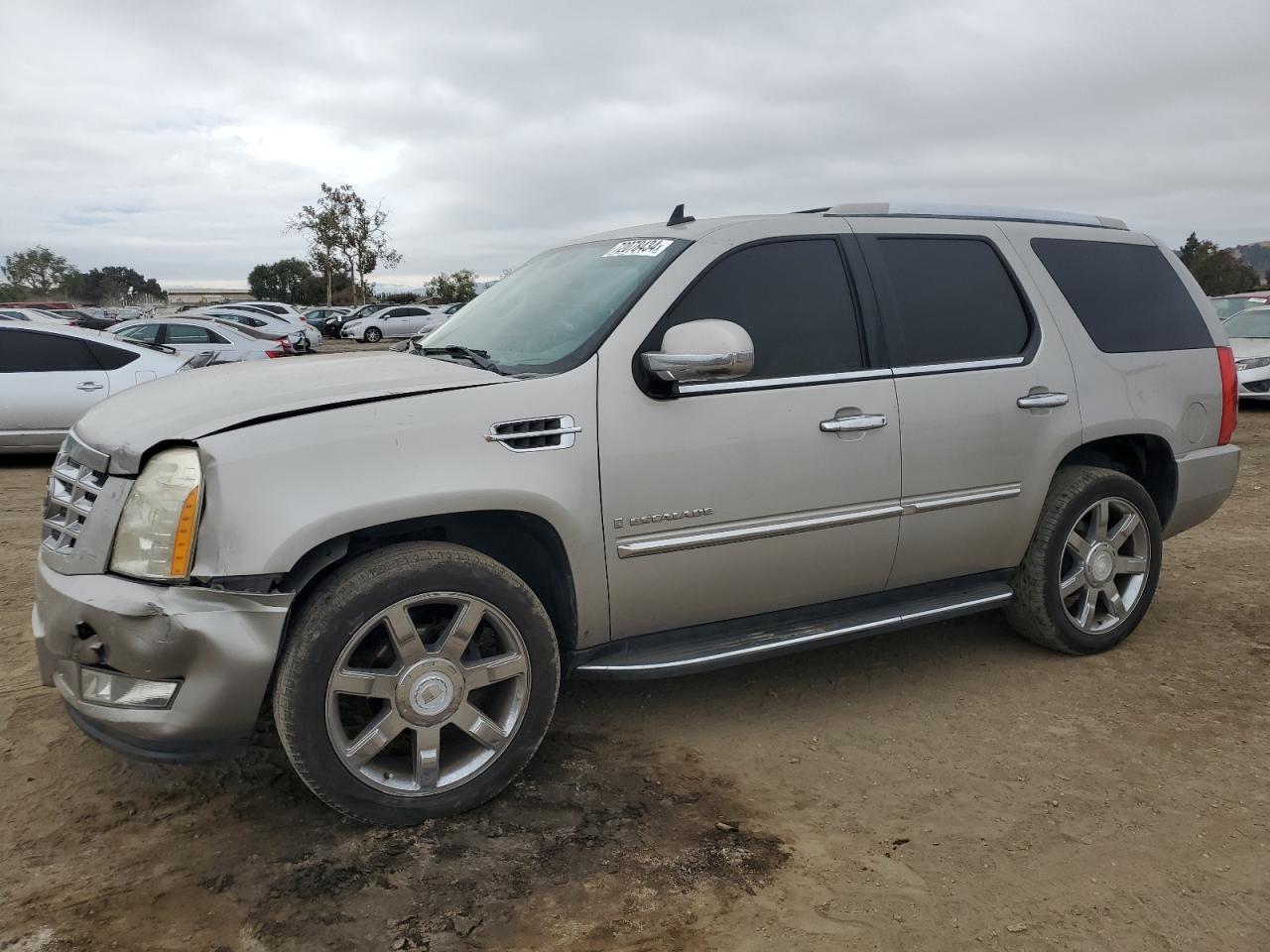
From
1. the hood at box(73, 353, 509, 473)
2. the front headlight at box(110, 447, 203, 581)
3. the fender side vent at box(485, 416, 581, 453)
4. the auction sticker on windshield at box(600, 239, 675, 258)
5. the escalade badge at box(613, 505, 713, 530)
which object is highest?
the auction sticker on windshield at box(600, 239, 675, 258)

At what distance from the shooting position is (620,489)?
3.21 m

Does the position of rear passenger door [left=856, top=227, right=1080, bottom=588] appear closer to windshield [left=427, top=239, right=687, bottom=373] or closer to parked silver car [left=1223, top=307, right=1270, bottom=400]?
windshield [left=427, top=239, right=687, bottom=373]

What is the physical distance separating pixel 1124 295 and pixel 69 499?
430 cm

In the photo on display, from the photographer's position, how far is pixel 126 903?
8.71 ft

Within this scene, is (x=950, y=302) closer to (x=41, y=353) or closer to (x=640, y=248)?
(x=640, y=248)

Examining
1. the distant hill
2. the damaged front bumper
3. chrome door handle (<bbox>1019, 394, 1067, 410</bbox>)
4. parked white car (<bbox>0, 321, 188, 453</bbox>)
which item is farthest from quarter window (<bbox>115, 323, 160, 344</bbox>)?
the distant hill

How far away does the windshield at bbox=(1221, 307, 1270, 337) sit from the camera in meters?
14.3

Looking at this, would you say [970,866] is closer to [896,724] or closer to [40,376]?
[896,724]

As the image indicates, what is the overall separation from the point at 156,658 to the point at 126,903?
25.3 inches

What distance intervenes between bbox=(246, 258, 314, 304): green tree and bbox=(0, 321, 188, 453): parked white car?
228 ft

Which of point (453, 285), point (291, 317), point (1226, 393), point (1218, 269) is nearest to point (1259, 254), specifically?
point (1218, 269)

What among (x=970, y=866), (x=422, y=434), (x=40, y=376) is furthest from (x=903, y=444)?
(x=40, y=376)

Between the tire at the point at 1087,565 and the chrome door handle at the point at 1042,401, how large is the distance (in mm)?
374

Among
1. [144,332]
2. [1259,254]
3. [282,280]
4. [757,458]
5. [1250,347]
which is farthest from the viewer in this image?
[1259,254]
